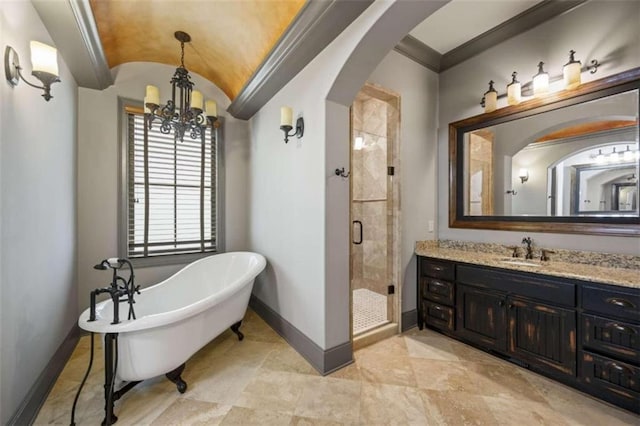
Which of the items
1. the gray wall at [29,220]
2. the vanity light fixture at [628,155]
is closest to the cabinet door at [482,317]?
the vanity light fixture at [628,155]

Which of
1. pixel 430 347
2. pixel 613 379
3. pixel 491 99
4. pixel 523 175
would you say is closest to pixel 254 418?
pixel 430 347

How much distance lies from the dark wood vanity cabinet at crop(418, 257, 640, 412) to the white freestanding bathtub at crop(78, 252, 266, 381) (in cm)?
189

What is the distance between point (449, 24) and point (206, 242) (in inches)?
140

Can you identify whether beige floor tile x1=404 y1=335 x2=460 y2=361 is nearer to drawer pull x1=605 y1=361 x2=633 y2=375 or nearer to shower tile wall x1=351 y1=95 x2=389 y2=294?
drawer pull x1=605 y1=361 x2=633 y2=375

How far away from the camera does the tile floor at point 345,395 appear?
150cm

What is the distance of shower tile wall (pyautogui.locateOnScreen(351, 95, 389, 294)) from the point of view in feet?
12.1

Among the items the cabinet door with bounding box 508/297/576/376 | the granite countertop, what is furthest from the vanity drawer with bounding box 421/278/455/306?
the cabinet door with bounding box 508/297/576/376

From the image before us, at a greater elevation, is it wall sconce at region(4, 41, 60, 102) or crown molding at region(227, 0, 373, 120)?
crown molding at region(227, 0, 373, 120)

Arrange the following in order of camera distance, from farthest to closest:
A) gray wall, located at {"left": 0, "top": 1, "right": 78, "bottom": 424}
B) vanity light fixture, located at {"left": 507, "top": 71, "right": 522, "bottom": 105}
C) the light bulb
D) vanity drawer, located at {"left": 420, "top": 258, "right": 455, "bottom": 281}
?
the light bulb, vanity drawer, located at {"left": 420, "top": 258, "right": 455, "bottom": 281}, vanity light fixture, located at {"left": 507, "top": 71, "right": 522, "bottom": 105}, gray wall, located at {"left": 0, "top": 1, "right": 78, "bottom": 424}

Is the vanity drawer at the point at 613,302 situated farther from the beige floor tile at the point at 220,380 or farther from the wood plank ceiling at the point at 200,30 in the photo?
the wood plank ceiling at the point at 200,30

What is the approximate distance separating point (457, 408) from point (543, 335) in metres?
0.87

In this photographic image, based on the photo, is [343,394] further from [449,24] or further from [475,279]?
[449,24]

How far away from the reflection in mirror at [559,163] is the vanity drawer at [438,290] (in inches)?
32.6

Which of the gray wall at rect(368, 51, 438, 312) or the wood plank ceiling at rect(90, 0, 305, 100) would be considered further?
the gray wall at rect(368, 51, 438, 312)
